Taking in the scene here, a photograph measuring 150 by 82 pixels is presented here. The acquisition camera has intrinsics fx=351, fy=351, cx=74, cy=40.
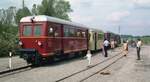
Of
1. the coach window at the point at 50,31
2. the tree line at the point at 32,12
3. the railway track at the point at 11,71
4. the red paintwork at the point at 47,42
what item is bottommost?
the railway track at the point at 11,71

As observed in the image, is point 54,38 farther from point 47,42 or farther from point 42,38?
point 42,38

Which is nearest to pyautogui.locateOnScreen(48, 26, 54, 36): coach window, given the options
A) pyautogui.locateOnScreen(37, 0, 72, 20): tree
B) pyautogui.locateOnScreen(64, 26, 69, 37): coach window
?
pyautogui.locateOnScreen(64, 26, 69, 37): coach window

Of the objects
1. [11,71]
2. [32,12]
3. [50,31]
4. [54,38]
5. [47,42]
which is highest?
[32,12]

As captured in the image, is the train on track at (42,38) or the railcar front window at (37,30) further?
the railcar front window at (37,30)

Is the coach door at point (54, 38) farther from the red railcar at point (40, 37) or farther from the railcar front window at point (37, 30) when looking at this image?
the railcar front window at point (37, 30)

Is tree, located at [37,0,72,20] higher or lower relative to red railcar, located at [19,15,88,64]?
higher

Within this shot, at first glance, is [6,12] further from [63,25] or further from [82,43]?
[63,25]

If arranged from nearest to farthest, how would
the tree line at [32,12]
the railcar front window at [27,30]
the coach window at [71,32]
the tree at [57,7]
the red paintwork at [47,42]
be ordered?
the red paintwork at [47,42], the railcar front window at [27,30], the coach window at [71,32], the tree line at [32,12], the tree at [57,7]

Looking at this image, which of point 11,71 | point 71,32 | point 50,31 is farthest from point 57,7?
point 11,71

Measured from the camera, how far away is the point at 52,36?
23.2 m

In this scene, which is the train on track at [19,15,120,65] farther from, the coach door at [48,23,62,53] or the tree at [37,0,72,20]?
the tree at [37,0,72,20]

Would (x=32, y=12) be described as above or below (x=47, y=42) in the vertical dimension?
above

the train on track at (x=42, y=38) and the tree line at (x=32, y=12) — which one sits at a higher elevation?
the tree line at (x=32, y=12)

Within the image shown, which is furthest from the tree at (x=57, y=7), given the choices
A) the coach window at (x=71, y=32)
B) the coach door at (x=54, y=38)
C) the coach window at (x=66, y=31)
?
the coach door at (x=54, y=38)
